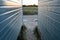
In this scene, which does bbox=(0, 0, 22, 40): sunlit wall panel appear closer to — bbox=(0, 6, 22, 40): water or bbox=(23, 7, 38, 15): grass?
bbox=(0, 6, 22, 40): water

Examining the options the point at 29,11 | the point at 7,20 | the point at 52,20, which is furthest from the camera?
the point at 29,11

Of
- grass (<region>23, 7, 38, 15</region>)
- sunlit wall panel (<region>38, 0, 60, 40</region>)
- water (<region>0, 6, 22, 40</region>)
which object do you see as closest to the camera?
water (<region>0, 6, 22, 40</region>)

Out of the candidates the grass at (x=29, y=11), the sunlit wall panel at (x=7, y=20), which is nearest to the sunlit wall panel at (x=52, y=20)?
the sunlit wall panel at (x=7, y=20)

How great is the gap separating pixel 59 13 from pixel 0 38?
3.93 feet

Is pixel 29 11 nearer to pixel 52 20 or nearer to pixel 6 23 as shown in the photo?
pixel 52 20

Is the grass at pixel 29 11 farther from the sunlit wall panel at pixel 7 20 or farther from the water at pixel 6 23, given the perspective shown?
the water at pixel 6 23

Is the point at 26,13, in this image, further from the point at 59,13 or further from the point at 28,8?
the point at 59,13

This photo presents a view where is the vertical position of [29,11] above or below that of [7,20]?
below

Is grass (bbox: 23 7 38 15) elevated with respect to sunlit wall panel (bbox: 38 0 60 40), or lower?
lower

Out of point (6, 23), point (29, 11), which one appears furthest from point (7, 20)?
point (29, 11)

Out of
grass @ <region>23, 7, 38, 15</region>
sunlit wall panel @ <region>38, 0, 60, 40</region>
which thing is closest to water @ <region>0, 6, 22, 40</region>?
sunlit wall panel @ <region>38, 0, 60, 40</region>

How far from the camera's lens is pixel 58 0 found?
8.93 feet

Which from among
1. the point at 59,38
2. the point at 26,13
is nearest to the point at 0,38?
the point at 59,38

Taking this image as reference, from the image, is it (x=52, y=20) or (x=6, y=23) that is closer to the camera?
(x=6, y=23)
